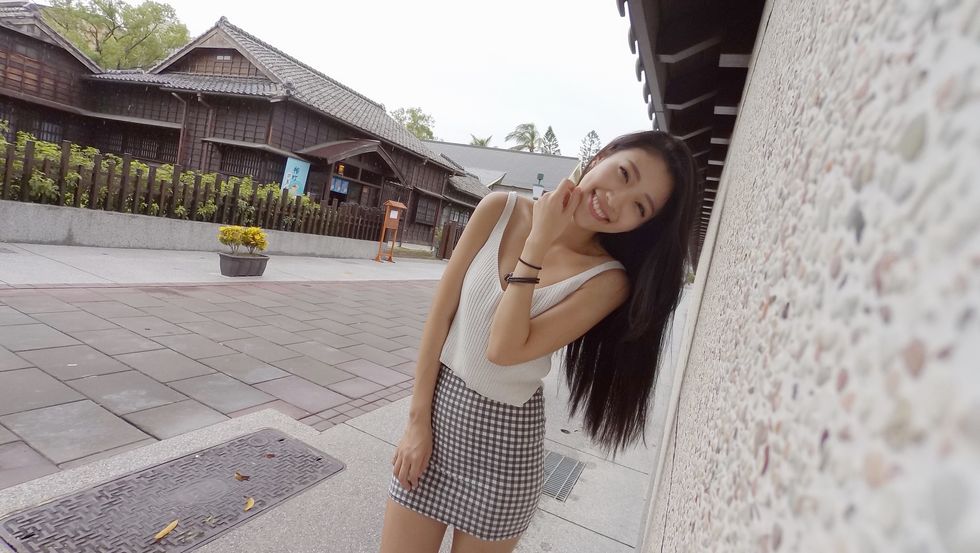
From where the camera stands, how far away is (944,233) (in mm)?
131

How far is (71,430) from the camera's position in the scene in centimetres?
266

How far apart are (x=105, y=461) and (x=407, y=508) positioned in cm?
187

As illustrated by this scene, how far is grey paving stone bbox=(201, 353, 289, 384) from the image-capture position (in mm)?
3810

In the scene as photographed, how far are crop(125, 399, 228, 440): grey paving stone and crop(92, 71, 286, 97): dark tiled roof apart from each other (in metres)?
12.1

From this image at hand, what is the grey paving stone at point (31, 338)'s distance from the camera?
11.5 feet

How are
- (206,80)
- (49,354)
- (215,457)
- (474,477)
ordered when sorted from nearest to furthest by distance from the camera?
(474,477), (215,457), (49,354), (206,80)

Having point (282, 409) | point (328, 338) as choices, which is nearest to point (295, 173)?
point (328, 338)

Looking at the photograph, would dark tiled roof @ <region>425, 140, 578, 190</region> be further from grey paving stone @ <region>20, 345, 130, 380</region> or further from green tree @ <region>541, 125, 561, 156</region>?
grey paving stone @ <region>20, 345, 130, 380</region>

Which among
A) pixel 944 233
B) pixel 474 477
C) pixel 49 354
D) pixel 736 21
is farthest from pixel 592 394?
pixel 49 354

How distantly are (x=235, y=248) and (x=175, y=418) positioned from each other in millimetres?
4864

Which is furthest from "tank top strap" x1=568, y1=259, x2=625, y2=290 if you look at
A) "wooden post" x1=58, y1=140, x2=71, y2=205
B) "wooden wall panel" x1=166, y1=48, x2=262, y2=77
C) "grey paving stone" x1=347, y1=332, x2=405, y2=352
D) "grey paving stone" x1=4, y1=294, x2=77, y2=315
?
"wooden wall panel" x1=166, y1=48, x2=262, y2=77

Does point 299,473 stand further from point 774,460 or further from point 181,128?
point 181,128

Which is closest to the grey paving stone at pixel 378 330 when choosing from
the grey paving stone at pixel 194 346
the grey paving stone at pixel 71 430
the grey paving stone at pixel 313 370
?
the grey paving stone at pixel 313 370

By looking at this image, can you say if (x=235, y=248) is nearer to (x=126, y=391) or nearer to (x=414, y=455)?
(x=126, y=391)
